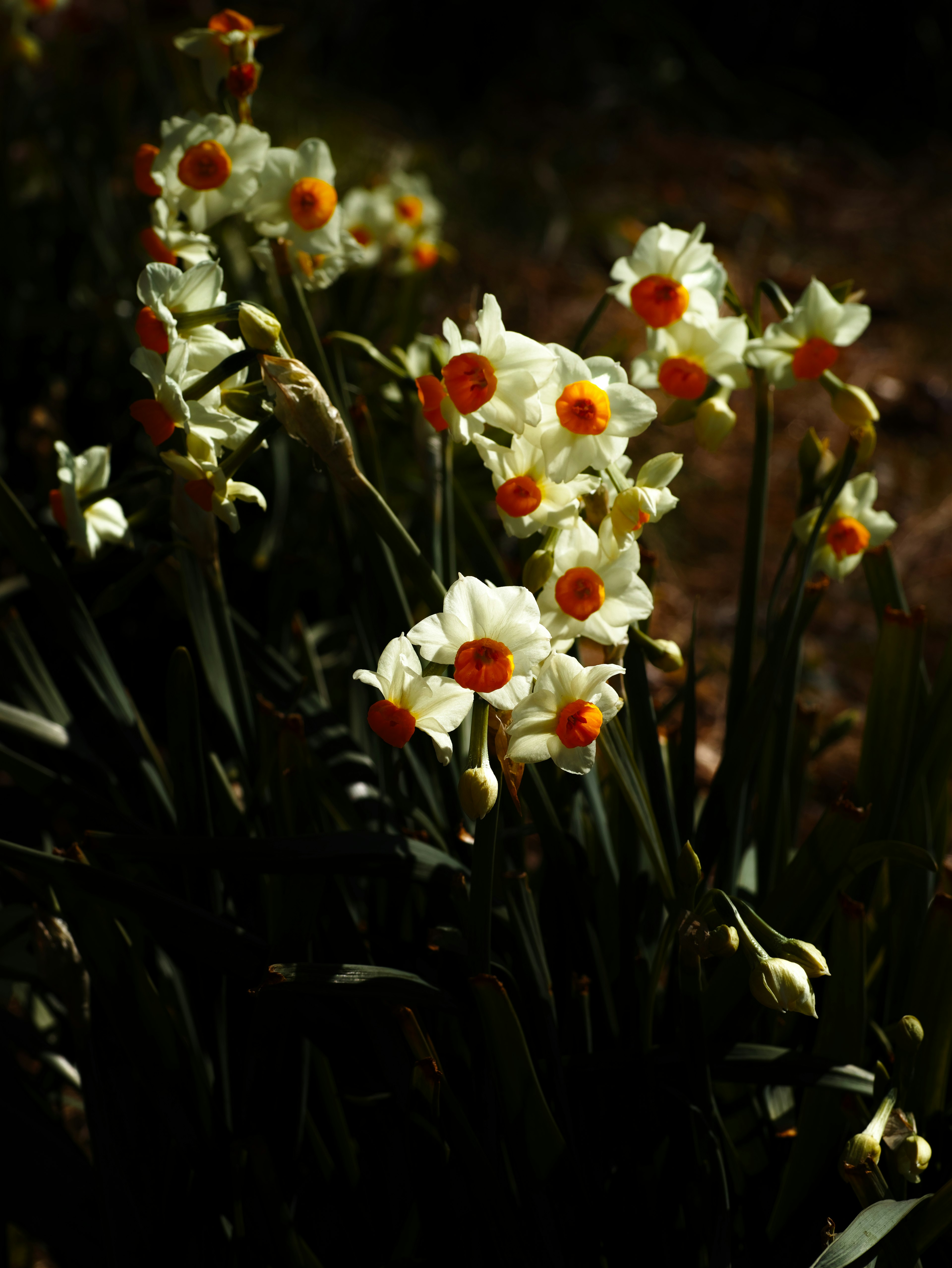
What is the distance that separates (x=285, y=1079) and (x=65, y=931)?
0.26m

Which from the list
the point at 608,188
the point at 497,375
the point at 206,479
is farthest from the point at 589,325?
the point at 608,188

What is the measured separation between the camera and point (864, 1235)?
0.71 meters

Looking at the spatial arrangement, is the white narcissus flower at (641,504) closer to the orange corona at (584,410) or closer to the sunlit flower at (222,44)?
the orange corona at (584,410)

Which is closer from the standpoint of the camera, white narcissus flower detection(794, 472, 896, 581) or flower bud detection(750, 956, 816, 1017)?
flower bud detection(750, 956, 816, 1017)

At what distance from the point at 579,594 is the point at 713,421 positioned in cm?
30

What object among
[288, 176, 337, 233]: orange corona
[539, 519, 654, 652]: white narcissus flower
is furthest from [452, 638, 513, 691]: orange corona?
[288, 176, 337, 233]: orange corona

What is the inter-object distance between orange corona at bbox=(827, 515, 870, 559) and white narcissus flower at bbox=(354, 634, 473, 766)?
499mm

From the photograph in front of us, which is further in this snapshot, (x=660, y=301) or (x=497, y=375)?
(x=660, y=301)

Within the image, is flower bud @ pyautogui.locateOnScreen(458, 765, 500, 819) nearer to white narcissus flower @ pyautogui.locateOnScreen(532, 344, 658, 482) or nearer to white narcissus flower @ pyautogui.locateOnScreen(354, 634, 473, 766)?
white narcissus flower @ pyautogui.locateOnScreen(354, 634, 473, 766)

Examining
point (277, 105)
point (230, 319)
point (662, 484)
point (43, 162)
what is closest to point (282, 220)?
point (230, 319)

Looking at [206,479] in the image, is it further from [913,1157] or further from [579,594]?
[913,1157]

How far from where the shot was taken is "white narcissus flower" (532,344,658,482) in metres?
0.69

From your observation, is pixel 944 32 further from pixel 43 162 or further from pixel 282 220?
pixel 282 220

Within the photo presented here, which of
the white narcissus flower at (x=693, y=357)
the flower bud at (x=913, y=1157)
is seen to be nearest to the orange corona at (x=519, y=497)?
the white narcissus flower at (x=693, y=357)
